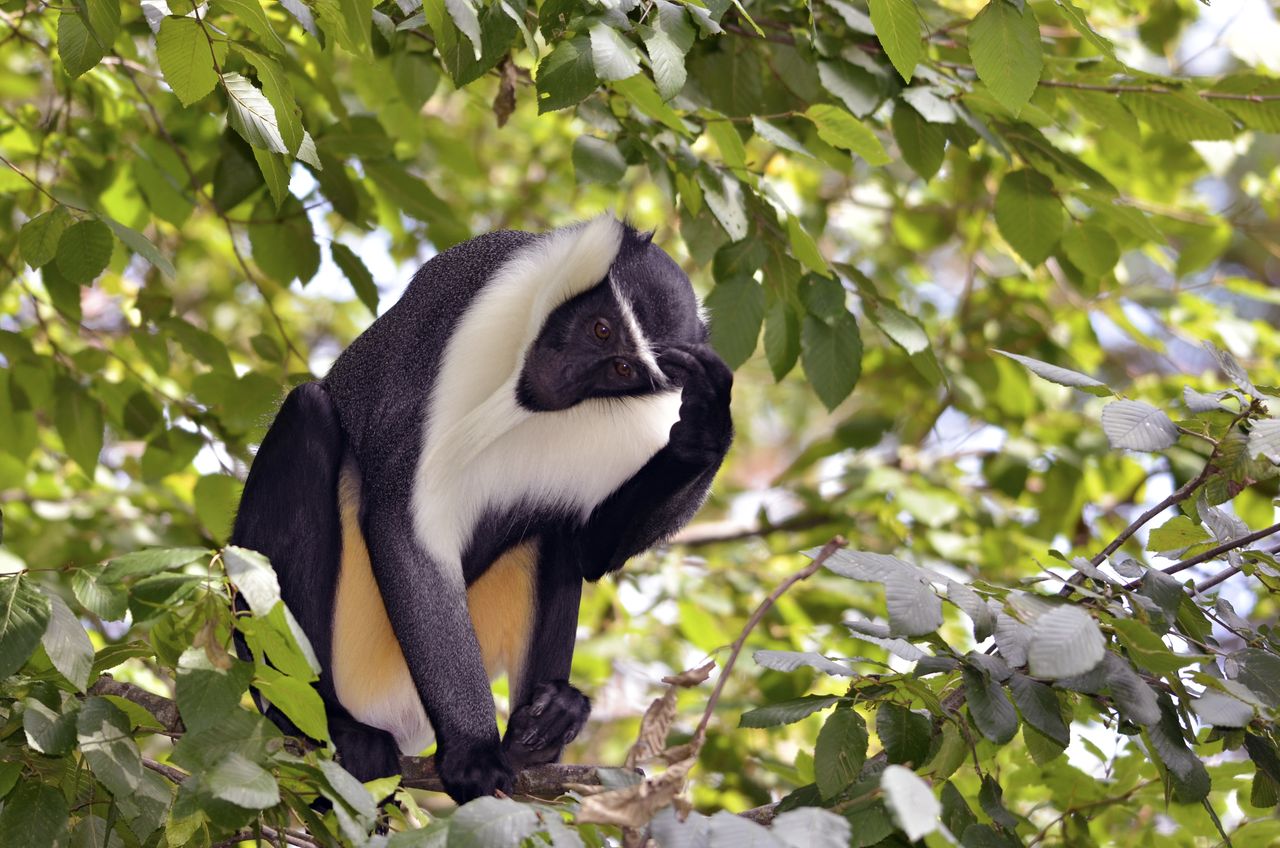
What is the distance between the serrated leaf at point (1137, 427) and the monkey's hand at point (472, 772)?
2.01 meters

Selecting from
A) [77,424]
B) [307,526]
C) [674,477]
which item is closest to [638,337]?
[674,477]

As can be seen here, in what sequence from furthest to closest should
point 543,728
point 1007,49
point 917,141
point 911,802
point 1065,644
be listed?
point 917,141 < point 543,728 < point 1007,49 < point 1065,644 < point 911,802

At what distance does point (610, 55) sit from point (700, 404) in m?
1.06

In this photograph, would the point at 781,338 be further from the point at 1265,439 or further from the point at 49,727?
the point at 49,727

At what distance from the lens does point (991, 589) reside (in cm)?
280

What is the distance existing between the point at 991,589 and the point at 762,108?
278 cm

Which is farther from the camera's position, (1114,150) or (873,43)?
(1114,150)

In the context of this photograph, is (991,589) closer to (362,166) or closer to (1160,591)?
(1160,591)

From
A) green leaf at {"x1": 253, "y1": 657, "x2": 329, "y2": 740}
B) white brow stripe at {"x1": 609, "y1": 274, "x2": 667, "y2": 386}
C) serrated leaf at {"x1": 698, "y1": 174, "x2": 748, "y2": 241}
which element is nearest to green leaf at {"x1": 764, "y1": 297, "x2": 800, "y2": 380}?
serrated leaf at {"x1": 698, "y1": 174, "x2": 748, "y2": 241}

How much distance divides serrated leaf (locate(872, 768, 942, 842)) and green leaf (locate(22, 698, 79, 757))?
66.0 inches

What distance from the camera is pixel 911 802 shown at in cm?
195

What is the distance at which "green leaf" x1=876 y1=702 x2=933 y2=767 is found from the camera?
2881mm

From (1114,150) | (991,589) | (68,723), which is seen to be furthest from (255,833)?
(1114,150)

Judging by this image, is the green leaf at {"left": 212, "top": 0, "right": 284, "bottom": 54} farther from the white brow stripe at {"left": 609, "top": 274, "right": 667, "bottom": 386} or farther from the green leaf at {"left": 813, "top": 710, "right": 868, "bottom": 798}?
the green leaf at {"left": 813, "top": 710, "right": 868, "bottom": 798}
